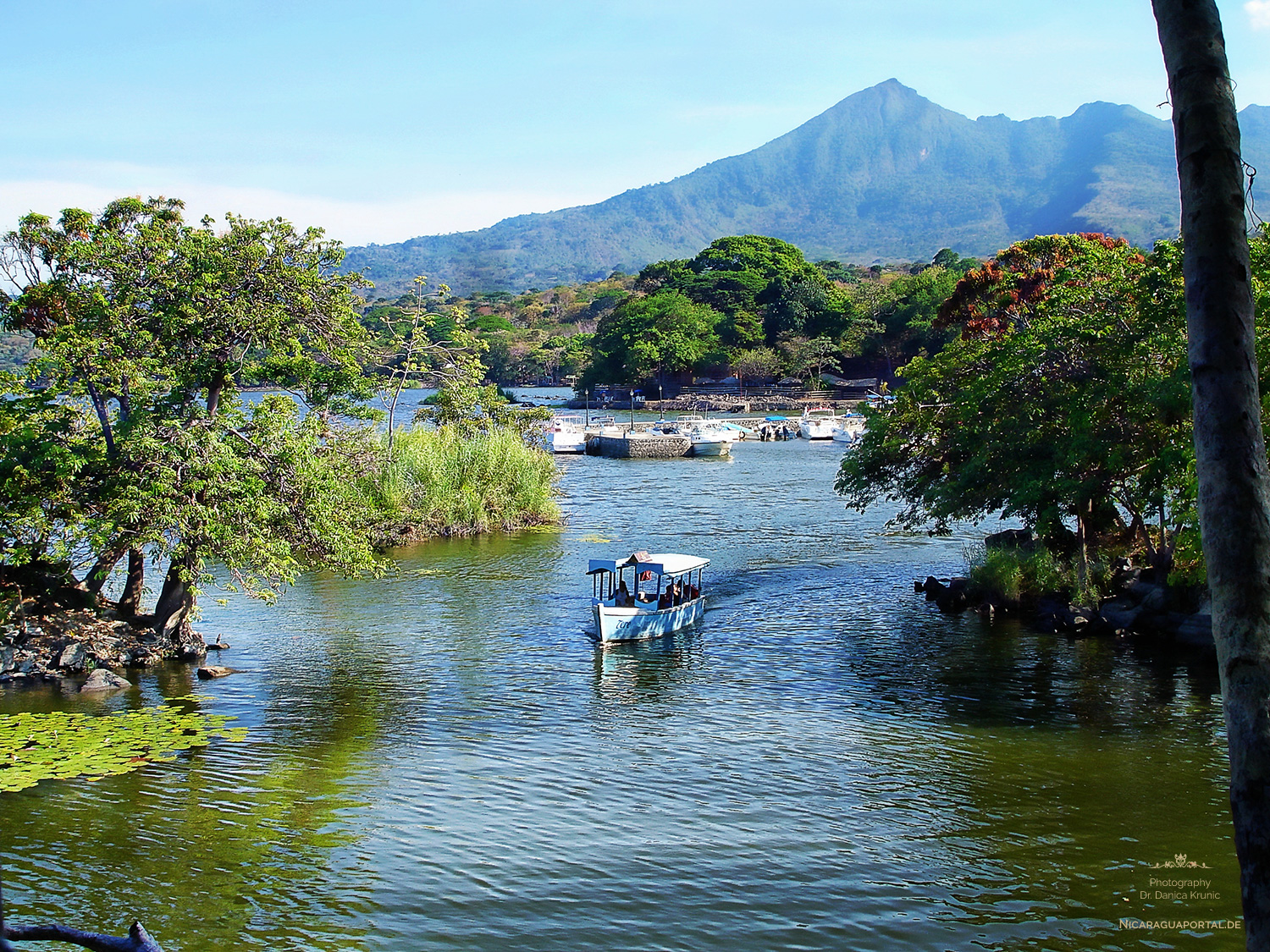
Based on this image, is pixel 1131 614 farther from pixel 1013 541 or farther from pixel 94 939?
pixel 94 939

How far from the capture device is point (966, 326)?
44.5 meters

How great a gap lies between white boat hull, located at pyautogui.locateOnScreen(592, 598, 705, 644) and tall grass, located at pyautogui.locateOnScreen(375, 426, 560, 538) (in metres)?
12.8

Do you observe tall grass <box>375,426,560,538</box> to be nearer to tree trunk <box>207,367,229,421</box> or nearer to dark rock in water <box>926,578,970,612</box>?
tree trunk <box>207,367,229,421</box>

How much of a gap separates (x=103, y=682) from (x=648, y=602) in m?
12.6

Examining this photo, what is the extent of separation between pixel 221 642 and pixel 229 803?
9702mm

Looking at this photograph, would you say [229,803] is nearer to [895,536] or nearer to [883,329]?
[895,536]

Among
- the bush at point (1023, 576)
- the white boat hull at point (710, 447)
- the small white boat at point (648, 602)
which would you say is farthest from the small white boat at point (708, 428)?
the small white boat at point (648, 602)

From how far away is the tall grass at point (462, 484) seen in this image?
116 ft

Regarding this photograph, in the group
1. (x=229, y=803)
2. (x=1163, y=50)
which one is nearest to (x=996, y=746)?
(x=229, y=803)

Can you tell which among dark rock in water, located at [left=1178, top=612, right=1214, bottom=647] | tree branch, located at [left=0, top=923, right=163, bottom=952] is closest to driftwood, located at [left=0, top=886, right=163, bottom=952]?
tree branch, located at [left=0, top=923, right=163, bottom=952]

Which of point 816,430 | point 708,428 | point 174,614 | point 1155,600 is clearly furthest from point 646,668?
point 816,430

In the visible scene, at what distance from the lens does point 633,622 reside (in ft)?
77.5

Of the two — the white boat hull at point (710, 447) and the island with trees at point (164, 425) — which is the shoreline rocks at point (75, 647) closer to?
the island with trees at point (164, 425)

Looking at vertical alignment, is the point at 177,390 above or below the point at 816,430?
above
